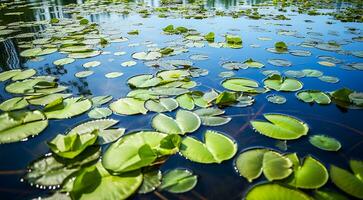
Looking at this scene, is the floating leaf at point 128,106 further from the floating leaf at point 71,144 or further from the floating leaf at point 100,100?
the floating leaf at point 71,144

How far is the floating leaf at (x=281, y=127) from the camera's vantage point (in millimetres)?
1707

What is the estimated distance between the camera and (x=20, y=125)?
1.83 m

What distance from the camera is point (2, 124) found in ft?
6.00

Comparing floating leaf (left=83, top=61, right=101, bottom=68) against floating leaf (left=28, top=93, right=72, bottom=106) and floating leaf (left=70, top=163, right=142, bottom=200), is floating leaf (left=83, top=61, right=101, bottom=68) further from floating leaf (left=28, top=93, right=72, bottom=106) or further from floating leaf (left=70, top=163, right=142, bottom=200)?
floating leaf (left=70, top=163, right=142, bottom=200)

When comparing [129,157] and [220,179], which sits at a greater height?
[129,157]

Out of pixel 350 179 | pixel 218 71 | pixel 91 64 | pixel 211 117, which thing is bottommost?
pixel 350 179

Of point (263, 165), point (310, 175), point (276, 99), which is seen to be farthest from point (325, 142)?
point (276, 99)

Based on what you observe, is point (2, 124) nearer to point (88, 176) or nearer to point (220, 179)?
point (88, 176)

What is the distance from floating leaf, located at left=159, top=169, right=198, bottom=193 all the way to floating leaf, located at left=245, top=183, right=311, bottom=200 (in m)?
0.29

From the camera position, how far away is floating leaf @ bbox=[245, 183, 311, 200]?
122 cm

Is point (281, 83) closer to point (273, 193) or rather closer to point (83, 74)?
point (273, 193)

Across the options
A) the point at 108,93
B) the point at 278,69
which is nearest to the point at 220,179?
the point at 108,93

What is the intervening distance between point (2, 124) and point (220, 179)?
1551mm

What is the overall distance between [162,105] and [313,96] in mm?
1289
